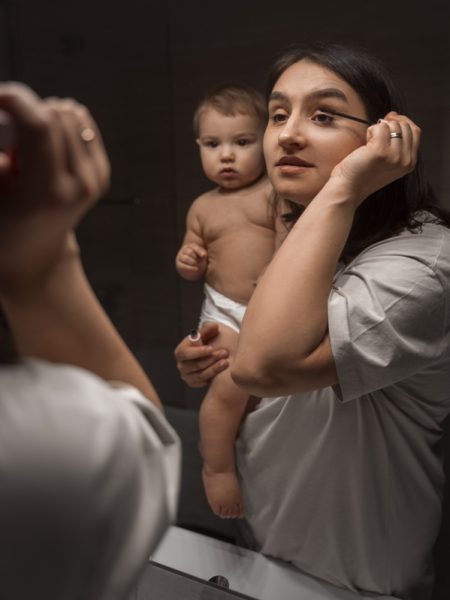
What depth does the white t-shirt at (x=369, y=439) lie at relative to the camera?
98cm

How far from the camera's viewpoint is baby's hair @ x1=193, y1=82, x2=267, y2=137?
1.29 metres

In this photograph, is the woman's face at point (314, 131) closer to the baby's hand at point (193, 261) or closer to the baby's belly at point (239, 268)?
the baby's belly at point (239, 268)

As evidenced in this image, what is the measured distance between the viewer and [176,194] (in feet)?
5.28

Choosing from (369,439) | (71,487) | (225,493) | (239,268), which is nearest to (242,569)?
(225,493)

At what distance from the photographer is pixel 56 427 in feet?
1.68

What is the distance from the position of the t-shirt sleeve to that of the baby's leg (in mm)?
273

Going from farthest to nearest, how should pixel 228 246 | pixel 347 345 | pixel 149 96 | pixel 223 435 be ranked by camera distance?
pixel 149 96, pixel 228 246, pixel 223 435, pixel 347 345

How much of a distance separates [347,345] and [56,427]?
526 millimetres

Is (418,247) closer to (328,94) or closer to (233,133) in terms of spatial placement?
(328,94)

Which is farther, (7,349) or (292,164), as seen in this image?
(292,164)

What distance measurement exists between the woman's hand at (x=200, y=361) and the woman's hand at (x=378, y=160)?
1.29 feet

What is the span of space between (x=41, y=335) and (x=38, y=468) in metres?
0.13

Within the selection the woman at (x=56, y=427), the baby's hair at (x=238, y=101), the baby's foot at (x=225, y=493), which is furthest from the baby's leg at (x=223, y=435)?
the woman at (x=56, y=427)

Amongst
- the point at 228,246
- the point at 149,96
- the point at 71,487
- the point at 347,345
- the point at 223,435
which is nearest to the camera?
the point at 71,487
